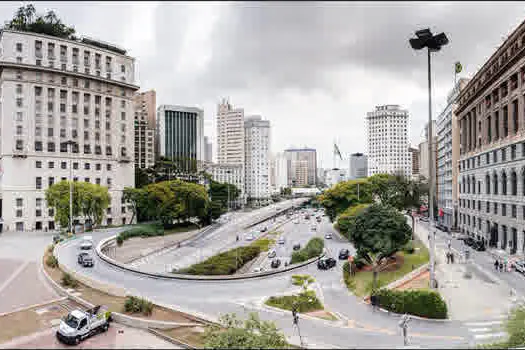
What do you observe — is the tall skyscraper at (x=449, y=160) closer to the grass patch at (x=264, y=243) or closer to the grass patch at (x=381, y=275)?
the grass patch at (x=264, y=243)

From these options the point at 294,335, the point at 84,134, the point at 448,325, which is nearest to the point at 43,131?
the point at 84,134

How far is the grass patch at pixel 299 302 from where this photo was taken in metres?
26.3

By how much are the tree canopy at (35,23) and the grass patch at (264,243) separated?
6998 cm

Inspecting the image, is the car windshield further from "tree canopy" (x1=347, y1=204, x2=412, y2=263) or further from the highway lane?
"tree canopy" (x1=347, y1=204, x2=412, y2=263)

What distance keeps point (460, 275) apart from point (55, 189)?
66.6 m

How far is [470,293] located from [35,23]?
337ft

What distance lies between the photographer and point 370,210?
35.8 meters

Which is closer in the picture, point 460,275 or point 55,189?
point 460,275

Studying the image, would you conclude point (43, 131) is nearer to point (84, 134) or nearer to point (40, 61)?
point (84, 134)

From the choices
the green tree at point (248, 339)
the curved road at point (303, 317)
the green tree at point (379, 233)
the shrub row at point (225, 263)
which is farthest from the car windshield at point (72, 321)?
the green tree at point (379, 233)

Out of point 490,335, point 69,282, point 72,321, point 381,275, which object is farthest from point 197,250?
point 490,335

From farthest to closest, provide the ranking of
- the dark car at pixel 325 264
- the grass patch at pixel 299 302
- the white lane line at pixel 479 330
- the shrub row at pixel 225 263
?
the shrub row at pixel 225 263 < the dark car at pixel 325 264 < the grass patch at pixel 299 302 < the white lane line at pixel 479 330

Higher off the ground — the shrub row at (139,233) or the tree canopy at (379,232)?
the tree canopy at (379,232)

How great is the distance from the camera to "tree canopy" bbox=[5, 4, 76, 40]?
85750mm
